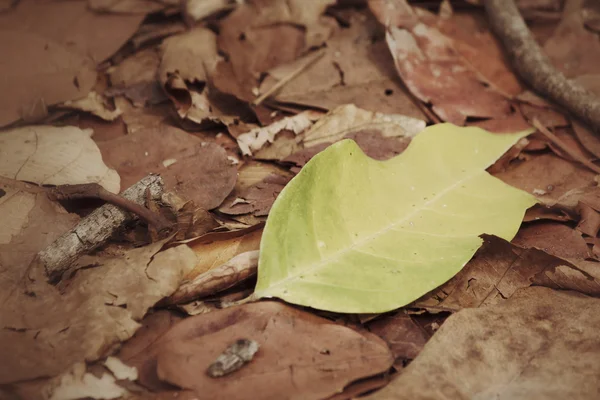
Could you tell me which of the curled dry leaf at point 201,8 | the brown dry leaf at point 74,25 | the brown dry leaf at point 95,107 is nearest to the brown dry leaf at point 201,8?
the curled dry leaf at point 201,8

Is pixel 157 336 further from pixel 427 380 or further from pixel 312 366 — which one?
pixel 427 380

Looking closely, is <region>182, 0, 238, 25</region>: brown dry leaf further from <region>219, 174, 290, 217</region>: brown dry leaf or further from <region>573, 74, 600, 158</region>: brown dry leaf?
<region>573, 74, 600, 158</region>: brown dry leaf

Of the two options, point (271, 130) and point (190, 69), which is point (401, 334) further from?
point (190, 69)

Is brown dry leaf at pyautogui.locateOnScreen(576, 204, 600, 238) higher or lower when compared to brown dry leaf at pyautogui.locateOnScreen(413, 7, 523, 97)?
lower

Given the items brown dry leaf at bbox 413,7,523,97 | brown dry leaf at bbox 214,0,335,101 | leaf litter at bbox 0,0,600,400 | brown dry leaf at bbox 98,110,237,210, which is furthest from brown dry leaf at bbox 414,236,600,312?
brown dry leaf at bbox 214,0,335,101

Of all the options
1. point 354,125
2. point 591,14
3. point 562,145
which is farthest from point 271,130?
point 591,14

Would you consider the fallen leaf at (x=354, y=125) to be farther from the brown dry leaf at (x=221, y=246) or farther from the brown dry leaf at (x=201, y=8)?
the brown dry leaf at (x=201, y=8)
